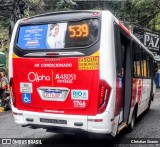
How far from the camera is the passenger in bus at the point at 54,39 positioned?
6.31 metres

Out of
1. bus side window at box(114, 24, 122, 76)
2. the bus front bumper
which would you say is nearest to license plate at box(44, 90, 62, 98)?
the bus front bumper

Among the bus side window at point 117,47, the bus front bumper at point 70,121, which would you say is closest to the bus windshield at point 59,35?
the bus side window at point 117,47

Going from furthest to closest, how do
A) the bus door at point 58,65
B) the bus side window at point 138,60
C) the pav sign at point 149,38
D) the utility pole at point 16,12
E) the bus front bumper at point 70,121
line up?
the pav sign at point 149,38, the utility pole at point 16,12, the bus side window at point 138,60, the bus door at point 58,65, the bus front bumper at point 70,121

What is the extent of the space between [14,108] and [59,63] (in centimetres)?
144

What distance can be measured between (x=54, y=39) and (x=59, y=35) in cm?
13

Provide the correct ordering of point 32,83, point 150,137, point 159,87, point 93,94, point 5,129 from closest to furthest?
point 93,94 < point 32,83 < point 150,137 < point 5,129 < point 159,87

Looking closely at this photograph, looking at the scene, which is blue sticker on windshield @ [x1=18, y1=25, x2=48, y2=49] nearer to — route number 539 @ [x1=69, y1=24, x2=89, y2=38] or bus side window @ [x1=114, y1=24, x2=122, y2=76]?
route number 539 @ [x1=69, y1=24, x2=89, y2=38]

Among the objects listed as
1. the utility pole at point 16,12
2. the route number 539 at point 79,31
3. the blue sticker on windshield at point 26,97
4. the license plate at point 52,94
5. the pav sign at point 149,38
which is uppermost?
the route number 539 at point 79,31

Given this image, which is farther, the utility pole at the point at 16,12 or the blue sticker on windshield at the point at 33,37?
the utility pole at the point at 16,12

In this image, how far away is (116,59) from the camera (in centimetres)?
620

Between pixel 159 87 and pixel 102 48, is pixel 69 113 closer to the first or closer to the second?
pixel 102 48

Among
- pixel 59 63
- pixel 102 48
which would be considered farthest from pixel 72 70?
pixel 102 48

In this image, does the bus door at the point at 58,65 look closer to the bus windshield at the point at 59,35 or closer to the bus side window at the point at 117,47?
the bus windshield at the point at 59,35

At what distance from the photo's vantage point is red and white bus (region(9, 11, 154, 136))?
5.87m
